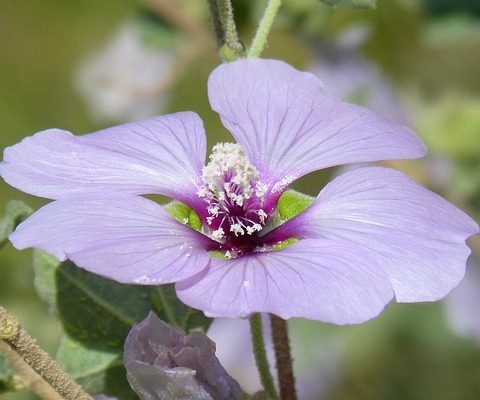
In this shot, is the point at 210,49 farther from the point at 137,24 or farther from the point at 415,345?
the point at 415,345

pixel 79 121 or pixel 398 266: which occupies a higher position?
pixel 398 266

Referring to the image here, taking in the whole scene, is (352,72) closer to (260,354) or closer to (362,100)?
(362,100)

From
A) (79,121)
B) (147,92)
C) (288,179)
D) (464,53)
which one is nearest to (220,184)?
(288,179)

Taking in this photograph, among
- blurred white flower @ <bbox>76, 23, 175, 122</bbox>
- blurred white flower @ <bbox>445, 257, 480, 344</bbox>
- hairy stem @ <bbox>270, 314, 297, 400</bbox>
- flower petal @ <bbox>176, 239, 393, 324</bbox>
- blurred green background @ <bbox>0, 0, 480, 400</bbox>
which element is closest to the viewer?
flower petal @ <bbox>176, 239, 393, 324</bbox>

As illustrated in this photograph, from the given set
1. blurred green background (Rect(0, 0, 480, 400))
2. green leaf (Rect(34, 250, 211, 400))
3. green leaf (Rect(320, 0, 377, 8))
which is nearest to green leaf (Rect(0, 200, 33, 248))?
green leaf (Rect(34, 250, 211, 400))

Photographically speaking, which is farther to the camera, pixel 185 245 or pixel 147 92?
pixel 147 92

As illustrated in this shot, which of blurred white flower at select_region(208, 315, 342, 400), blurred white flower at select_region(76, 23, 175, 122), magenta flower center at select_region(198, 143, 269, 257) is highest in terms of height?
magenta flower center at select_region(198, 143, 269, 257)

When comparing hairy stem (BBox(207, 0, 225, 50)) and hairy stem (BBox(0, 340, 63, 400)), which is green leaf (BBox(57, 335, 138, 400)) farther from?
hairy stem (BBox(207, 0, 225, 50))
